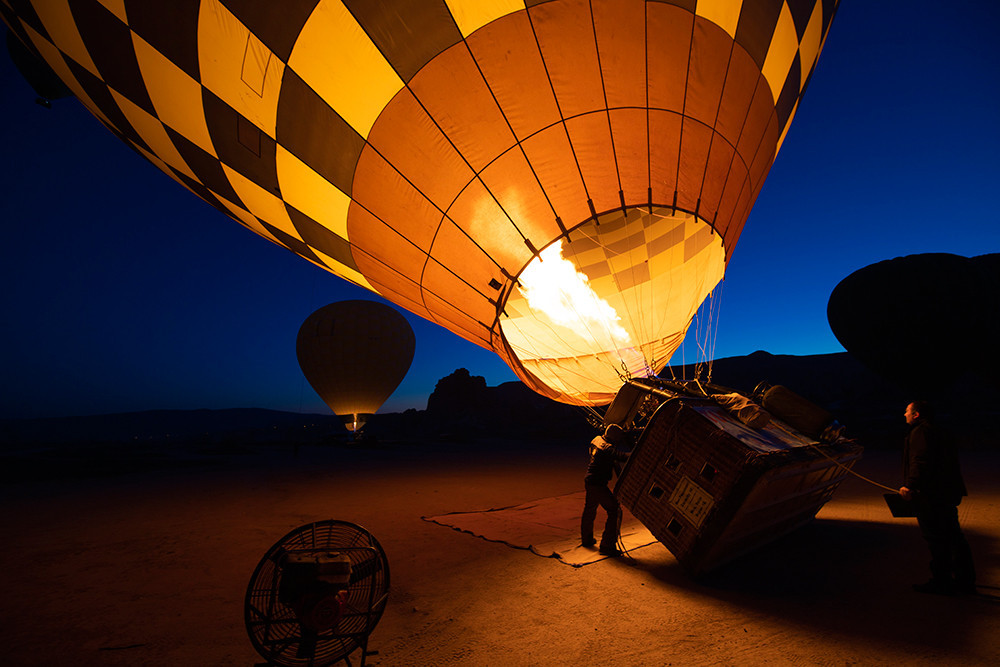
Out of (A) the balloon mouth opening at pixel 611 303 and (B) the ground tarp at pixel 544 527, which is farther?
(A) the balloon mouth opening at pixel 611 303

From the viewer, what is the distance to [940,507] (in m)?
3.09

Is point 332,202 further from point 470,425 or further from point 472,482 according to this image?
point 470,425

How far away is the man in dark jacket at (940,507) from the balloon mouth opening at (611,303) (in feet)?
7.07

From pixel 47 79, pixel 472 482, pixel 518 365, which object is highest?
pixel 47 79

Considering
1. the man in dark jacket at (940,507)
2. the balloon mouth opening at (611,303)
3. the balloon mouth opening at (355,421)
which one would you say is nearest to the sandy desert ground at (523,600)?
the man in dark jacket at (940,507)

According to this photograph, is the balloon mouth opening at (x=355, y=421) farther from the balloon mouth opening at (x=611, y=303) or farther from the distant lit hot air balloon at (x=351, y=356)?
the balloon mouth opening at (x=611, y=303)

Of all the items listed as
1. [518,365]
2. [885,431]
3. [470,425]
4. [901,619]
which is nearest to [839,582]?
[901,619]

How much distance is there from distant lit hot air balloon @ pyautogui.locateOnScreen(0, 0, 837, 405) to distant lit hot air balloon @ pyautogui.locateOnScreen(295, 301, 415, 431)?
15.4 metres

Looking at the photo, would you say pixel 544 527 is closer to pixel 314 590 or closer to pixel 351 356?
pixel 314 590

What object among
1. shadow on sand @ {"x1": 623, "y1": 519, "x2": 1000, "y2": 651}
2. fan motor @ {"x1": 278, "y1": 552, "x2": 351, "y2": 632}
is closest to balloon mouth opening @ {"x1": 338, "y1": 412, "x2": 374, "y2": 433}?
shadow on sand @ {"x1": 623, "y1": 519, "x2": 1000, "y2": 651}

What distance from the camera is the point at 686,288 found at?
5398 mm

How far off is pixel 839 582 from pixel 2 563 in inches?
283

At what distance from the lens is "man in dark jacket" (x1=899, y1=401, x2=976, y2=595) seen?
3.03m

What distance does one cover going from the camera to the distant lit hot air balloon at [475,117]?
3.51 meters
